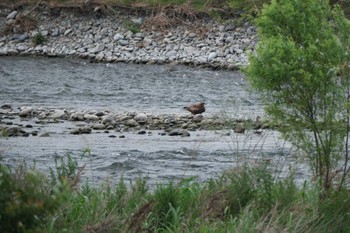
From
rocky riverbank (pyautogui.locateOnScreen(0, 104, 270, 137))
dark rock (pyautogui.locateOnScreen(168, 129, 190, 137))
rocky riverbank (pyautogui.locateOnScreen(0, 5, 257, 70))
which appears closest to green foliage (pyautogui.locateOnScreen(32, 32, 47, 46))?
rocky riverbank (pyautogui.locateOnScreen(0, 5, 257, 70))

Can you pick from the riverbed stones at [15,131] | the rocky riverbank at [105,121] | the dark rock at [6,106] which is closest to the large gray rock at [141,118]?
the rocky riverbank at [105,121]

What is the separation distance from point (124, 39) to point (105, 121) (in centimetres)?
1460

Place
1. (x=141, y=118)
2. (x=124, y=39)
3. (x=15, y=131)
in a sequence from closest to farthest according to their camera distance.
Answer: (x=15, y=131), (x=141, y=118), (x=124, y=39)

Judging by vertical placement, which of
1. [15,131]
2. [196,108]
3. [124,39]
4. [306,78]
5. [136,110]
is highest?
[306,78]

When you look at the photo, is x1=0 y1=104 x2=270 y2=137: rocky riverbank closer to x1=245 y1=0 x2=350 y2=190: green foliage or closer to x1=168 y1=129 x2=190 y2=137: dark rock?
x1=168 y1=129 x2=190 y2=137: dark rock

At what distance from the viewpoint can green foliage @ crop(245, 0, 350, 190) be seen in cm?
811

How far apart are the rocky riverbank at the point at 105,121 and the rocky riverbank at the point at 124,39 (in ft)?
33.7

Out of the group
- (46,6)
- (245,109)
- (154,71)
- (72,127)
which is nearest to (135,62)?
(154,71)

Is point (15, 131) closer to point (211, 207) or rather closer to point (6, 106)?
point (6, 106)

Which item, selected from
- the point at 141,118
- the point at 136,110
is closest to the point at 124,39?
the point at 136,110

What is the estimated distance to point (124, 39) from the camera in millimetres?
31359

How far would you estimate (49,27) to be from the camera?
3262cm

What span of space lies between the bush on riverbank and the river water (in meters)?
0.38

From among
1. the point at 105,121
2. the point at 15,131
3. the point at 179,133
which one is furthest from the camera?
the point at 105,121
